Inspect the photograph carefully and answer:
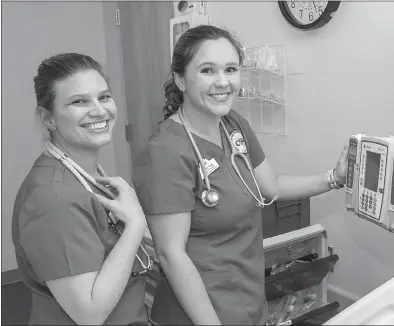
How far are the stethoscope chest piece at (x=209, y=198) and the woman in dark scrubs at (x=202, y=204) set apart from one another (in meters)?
0.01

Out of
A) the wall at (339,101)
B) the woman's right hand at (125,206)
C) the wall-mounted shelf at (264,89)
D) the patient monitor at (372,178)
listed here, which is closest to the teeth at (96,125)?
the woman's right hand at (125,206)

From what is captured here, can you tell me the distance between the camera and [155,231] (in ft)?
2.76

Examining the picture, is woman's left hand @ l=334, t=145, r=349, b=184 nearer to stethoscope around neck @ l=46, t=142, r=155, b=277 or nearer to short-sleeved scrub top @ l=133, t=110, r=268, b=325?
short-sleeved scrub top @ l=133, t=110, r=268, b=325

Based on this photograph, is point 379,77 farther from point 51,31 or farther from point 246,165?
point 51,31

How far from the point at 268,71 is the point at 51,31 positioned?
1.42 meters

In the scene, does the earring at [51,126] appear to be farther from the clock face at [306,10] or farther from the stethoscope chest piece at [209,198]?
the clock face at [306,10]

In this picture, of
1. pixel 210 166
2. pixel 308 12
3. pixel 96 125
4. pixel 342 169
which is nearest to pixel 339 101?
pixel 308 12

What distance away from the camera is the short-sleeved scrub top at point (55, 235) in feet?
2.07

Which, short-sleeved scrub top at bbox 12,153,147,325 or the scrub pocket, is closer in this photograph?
short-sleeved scrub top at bbox 12,153,147,325

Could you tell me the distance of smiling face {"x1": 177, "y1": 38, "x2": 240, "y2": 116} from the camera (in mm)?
849

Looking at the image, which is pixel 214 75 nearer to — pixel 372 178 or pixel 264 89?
pixel 372 178

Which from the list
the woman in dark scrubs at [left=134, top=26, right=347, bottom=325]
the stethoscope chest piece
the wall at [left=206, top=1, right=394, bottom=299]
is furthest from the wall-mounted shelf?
the stethoscope chest piece

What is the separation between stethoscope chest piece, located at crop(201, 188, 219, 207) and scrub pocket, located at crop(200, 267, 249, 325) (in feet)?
0.48

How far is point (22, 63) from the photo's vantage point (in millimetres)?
2398
